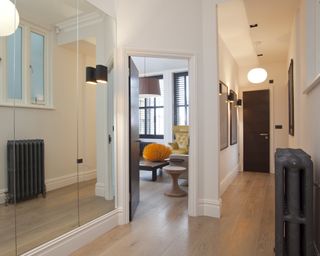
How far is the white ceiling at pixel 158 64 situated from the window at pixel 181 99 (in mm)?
329

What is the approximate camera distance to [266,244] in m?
2.47

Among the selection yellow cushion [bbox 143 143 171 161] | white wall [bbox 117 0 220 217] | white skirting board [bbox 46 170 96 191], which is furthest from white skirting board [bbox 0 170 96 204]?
yellow cushion [bbox 143 143 171 161]

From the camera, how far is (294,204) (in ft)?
6.22

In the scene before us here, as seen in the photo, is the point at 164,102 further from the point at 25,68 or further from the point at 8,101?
the point at 8,101

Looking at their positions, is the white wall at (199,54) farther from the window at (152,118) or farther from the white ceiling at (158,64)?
the window at (152,118)

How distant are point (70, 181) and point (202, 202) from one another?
1706mm

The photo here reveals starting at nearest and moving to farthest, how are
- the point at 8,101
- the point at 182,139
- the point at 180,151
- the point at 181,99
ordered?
the point at 8,101, the point at 180,151, the point at 182,139, the point at 181,99

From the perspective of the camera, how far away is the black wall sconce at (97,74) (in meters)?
3.05

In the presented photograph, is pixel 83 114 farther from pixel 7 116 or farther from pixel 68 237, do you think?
pixel 68 237

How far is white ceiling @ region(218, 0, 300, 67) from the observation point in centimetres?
331

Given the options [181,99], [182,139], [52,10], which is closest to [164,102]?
[181,99]

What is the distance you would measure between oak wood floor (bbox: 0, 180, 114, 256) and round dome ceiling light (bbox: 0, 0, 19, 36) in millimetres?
1738

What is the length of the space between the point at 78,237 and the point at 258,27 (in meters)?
3.97

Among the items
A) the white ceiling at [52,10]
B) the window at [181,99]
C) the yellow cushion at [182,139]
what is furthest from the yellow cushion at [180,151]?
the white ceiling at [52,10]
